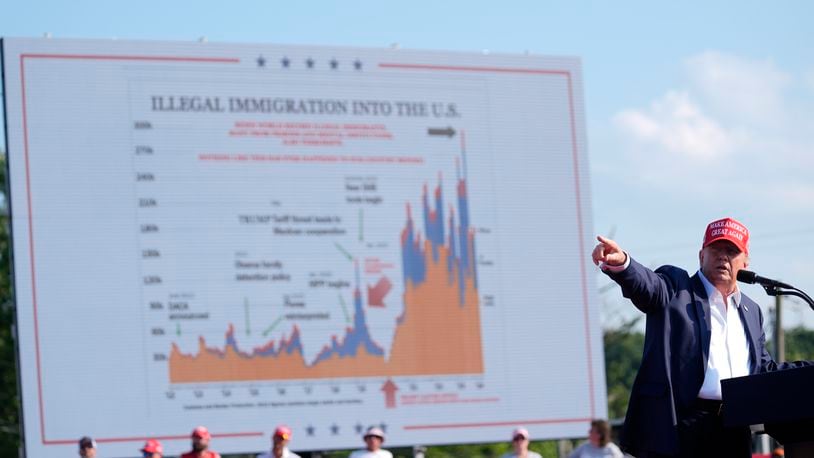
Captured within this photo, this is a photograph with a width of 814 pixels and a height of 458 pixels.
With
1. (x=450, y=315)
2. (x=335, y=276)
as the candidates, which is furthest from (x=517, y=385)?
(x=335, y=276)

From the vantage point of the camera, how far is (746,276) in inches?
144

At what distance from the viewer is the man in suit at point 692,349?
372 cm

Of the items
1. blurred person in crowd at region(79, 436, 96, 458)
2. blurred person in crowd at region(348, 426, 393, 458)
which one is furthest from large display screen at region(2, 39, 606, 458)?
blurred person in crowd at region(79, 436, 96, 458)

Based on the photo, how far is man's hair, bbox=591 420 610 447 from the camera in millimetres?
9367

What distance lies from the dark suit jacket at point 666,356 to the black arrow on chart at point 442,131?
22.8 feet

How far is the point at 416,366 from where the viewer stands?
10586 mm

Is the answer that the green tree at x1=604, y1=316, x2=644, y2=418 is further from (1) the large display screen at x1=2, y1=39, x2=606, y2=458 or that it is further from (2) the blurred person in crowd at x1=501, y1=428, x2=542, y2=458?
(2) the blurred person in crowd at x1=501, y1=428, x2=542, y2=458

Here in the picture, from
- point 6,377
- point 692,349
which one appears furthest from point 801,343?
point 692,349

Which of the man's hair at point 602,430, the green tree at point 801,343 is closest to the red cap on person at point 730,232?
the man's hair at point 602,430

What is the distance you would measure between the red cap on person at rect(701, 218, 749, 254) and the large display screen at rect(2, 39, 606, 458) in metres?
6.74

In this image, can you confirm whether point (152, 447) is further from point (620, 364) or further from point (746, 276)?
point (620, 364)

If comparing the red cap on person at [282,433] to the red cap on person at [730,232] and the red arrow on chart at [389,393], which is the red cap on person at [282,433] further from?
the red cap on person at [730,232]

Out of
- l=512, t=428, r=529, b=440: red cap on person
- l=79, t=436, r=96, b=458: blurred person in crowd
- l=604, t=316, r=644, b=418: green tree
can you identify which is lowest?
l=604, t=316, r=644, b=418: green tree

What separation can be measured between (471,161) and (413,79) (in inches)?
32.3
